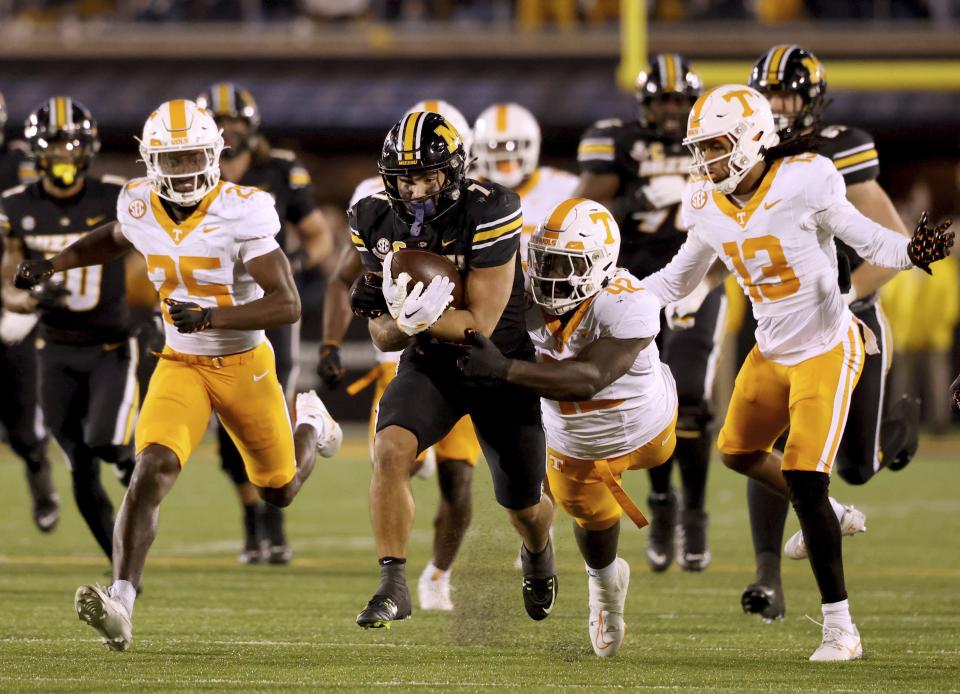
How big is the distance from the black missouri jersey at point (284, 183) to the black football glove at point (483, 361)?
313cm

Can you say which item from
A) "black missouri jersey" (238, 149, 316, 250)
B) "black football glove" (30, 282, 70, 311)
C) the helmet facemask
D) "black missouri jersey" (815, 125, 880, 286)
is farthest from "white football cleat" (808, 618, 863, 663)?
"black missouri jersey" (238, 149, 316, 250)

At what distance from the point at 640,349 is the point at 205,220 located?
1.53 metres

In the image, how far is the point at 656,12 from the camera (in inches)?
643

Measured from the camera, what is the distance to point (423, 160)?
5.16 meters

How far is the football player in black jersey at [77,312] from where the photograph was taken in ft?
22.6

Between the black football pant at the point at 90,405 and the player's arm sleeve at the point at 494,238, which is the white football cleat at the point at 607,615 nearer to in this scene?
the player's arm sleeve at the point at 494,238

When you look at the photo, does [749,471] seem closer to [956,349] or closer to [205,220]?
[205,220]

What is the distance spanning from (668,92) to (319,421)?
80.9 inches

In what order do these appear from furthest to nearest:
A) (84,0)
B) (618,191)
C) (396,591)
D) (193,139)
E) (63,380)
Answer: (84,0) → (618,191) → (63,380) → (193,139) → (396,591)

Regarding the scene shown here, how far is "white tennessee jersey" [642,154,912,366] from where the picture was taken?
18.1 feet

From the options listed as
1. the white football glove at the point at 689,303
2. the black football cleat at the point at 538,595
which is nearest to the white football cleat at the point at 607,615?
the black football cleat at the point at 538,595

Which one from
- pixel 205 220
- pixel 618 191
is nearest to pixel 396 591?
pixel 205 220

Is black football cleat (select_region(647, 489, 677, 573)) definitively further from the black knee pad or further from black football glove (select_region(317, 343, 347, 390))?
the black knee pad

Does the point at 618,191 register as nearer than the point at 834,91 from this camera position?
Yes
